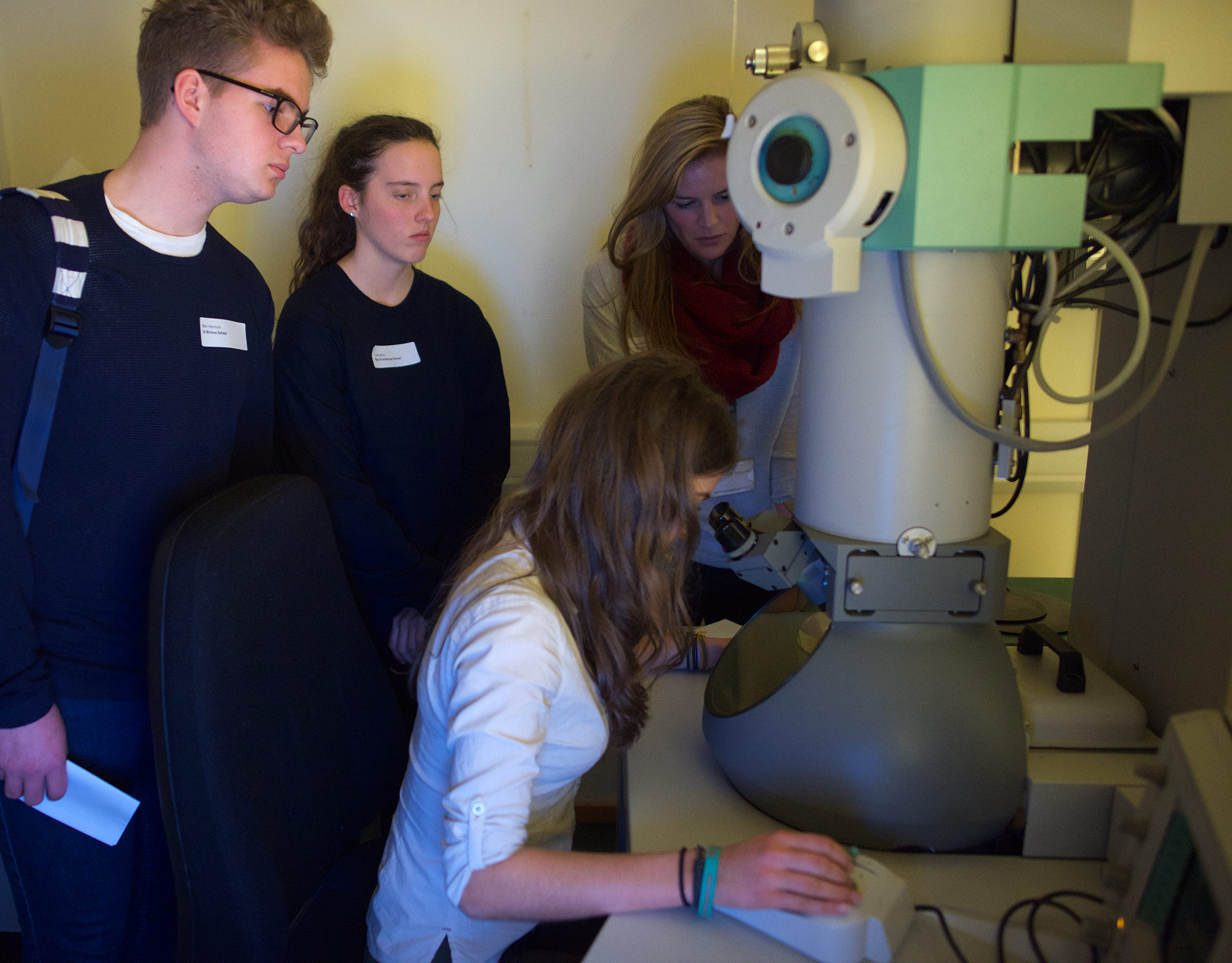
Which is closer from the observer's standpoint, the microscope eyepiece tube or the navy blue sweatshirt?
the microscope eyepiece tube

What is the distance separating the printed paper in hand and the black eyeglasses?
89cm

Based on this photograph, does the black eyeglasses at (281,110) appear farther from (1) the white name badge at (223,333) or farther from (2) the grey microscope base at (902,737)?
(2) the grey microscope base at (902,737)

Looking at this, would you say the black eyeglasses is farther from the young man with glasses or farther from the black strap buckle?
the black strap buckle

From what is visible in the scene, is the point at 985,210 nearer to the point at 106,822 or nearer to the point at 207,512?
the point at 207,512

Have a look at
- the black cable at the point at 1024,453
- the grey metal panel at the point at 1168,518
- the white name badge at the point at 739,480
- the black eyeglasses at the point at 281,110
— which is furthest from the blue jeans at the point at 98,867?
the grey metal panel at the point at 1168,518

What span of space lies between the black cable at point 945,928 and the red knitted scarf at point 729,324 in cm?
92

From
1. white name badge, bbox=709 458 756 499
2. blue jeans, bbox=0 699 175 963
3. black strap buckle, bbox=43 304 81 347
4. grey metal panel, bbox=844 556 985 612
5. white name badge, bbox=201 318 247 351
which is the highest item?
black strap buckle, bbox=43 304 81 347

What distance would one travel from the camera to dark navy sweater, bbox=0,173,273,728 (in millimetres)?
1066

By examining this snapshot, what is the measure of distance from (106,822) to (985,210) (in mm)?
1224

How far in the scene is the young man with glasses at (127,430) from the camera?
111 centimetres

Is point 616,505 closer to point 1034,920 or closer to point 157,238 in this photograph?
point 1034,920

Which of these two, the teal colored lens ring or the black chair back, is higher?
the teal colored lens ring

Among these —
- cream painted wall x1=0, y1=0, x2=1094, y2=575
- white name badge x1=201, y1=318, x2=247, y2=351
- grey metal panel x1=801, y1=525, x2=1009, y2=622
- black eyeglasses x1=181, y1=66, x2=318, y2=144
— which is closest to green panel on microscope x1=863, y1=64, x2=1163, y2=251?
grey metal panel x1=801, y1=525, x2=1009, y2=622

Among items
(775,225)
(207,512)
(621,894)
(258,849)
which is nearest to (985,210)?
(775,225)
